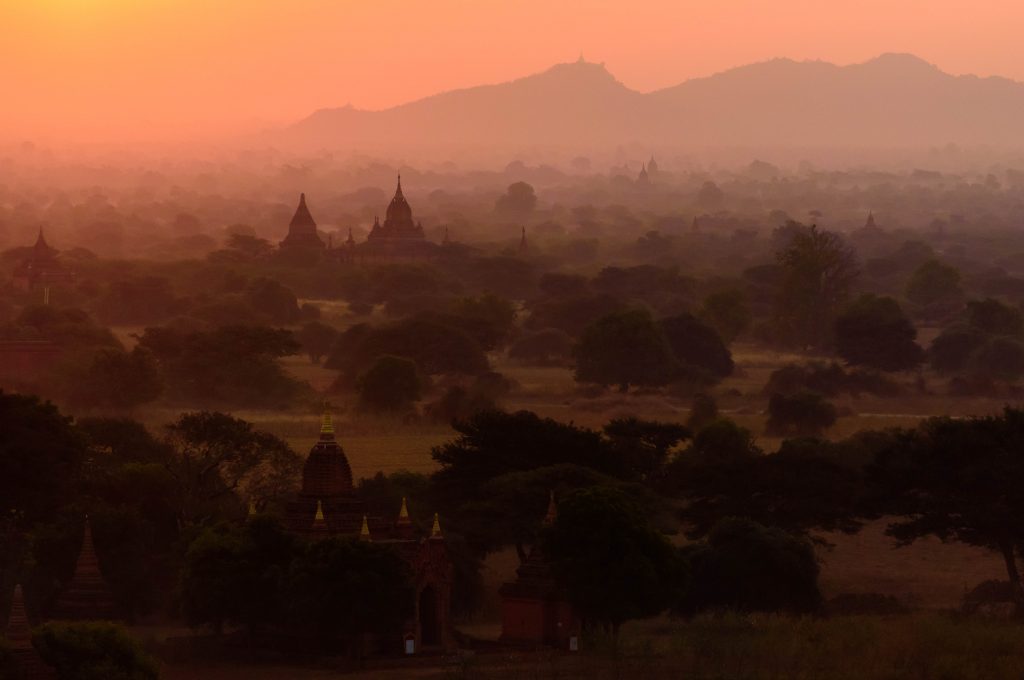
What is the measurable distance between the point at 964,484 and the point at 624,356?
37.9 m

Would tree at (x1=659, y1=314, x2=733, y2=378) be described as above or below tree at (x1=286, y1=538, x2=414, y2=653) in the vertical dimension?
above

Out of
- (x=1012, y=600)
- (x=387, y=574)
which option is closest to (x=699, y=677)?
(x=387, y=574)

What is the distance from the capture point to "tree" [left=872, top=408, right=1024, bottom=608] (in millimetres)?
44438

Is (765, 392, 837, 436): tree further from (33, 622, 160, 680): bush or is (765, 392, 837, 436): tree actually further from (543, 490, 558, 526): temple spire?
(33, 622, 160, 680): bush

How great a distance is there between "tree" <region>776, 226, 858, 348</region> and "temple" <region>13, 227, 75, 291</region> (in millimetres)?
36998

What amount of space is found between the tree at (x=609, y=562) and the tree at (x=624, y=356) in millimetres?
41551

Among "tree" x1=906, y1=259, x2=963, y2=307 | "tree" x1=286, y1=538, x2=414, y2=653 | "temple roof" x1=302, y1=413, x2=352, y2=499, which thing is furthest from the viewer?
"tree" x1=906, y1=259, x2=963, y2=307

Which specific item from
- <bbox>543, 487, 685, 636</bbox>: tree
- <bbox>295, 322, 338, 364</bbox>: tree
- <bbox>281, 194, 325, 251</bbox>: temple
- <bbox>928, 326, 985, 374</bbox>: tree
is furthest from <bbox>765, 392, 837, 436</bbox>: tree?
<bbox>281, 194, 325, 251</bbox>: temple

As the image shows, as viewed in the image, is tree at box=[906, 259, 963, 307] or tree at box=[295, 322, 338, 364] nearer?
tree at box=[295, 322, 338, 364]

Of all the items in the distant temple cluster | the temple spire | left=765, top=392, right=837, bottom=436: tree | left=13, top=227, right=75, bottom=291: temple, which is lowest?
the temple spire

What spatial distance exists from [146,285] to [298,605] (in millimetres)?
83476

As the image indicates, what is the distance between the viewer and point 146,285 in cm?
12075

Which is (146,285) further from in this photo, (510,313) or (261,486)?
(261,486)

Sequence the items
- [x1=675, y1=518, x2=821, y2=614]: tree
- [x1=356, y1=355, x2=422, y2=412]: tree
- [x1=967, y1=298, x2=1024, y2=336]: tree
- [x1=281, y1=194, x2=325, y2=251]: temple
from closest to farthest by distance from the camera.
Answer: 1. [x1=675, y1=518, x2=821, y2=614]: tree
2. [x1=356, y1=355, x2=422, y2=412]: tree
3. [x1=967, y1=298, x2=1024, y2=336]: tree
4. [x1=281, y1=194, x2=325, y2=251]: temple
